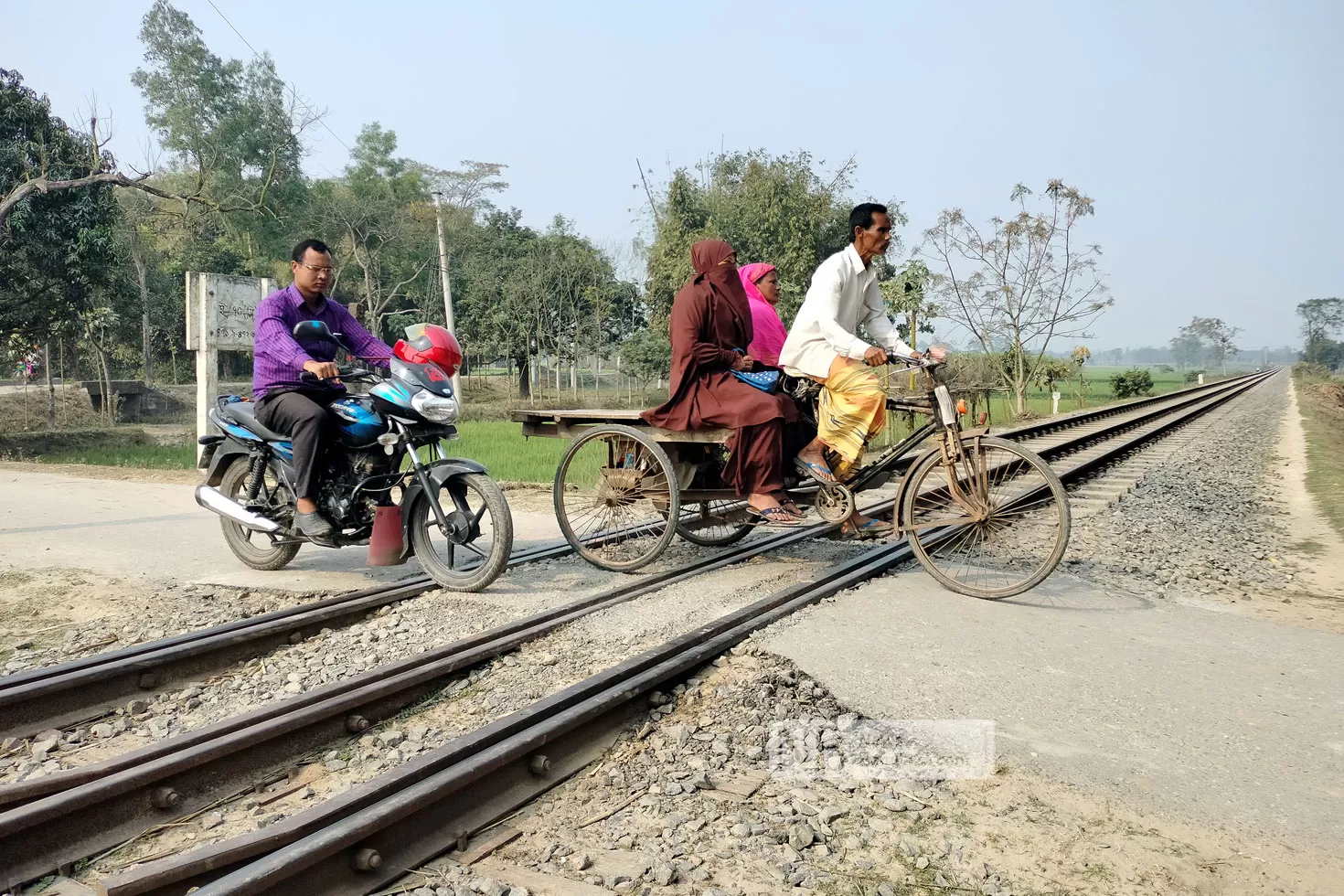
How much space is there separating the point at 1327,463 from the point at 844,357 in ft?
40.1

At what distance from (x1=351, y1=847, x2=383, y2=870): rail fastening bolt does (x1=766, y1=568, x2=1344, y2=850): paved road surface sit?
6.15ft

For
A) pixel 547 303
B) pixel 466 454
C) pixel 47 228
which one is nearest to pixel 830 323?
pixel 466 454

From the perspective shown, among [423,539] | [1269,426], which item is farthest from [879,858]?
[1269,426]

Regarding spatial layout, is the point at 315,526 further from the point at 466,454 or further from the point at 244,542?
the point at 466,454

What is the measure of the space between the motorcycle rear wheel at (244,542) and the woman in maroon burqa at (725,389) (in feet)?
8.03

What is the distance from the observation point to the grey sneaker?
17.6 feet

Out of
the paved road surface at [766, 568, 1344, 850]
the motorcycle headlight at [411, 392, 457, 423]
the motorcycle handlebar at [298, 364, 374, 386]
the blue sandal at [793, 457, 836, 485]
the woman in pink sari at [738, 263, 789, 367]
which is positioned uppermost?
the woman in pink sari at [738, 263, 789, 367]

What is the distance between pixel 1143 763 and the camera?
307 cm

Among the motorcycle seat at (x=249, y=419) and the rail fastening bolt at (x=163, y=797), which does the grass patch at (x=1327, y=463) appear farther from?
the rail fastening bolt at (x=163, y=797)

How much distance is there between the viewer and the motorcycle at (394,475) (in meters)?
5.29

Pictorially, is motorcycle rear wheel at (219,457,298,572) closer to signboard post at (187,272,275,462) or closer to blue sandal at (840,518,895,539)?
blue sandal at (840,518,895,539)

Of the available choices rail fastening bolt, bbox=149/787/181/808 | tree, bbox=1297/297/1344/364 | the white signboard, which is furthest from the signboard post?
tree, bbox=1297/297/1344/364

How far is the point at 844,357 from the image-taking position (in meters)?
5.48

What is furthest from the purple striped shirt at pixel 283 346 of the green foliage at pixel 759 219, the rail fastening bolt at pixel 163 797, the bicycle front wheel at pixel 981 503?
the green foliage at pixel 759 219
